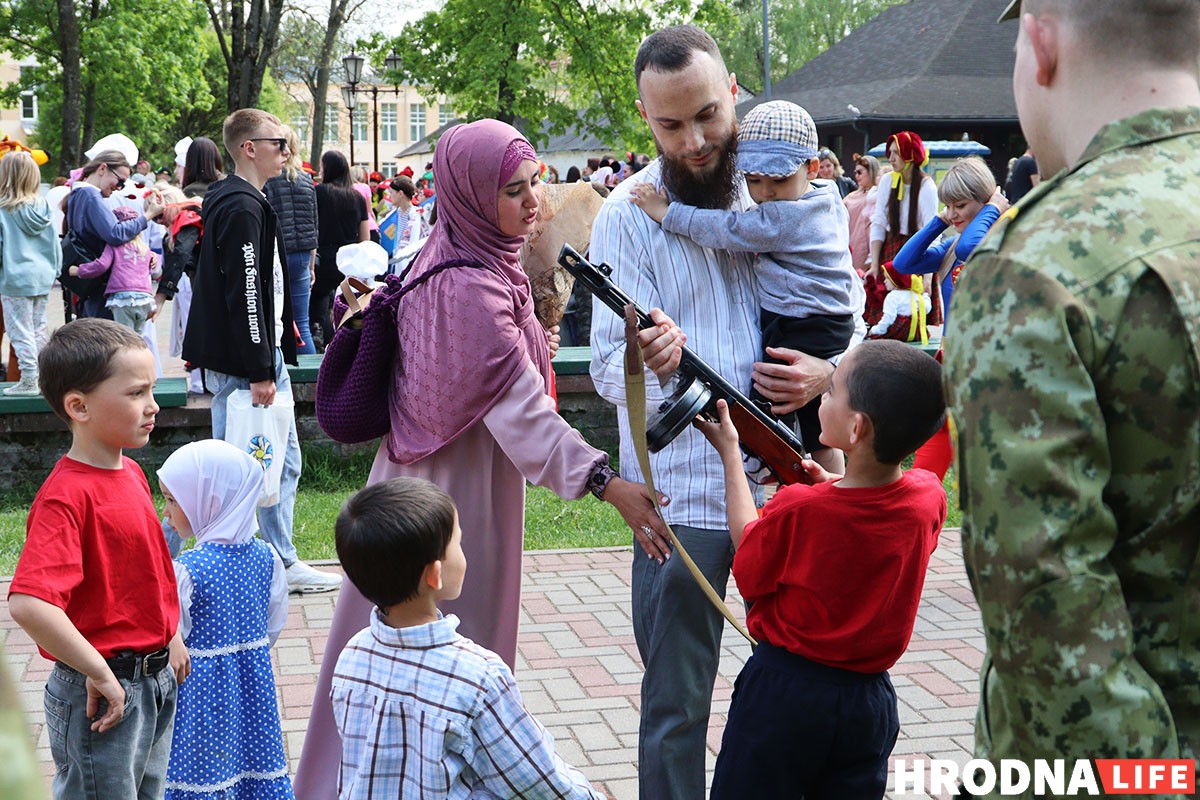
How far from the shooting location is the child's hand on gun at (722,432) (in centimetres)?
307

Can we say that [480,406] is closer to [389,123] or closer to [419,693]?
[419,693]

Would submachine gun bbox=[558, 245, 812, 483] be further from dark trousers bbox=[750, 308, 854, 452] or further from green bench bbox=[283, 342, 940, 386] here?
green bench bbox=[283, 342, 940, 386]

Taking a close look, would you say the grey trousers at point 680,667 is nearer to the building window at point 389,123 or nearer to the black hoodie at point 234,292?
the black hoodie at point 234,292

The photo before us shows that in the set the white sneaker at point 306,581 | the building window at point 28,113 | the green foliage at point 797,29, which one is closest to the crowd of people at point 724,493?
the white sneaker at point 306,581

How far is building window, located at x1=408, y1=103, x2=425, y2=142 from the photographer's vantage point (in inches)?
4380

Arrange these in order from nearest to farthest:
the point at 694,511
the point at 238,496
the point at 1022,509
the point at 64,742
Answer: the point at 1022,509 → the point at 64,742 → the point at 694,511 → the point at 238,496

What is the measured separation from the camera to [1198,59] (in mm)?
1672

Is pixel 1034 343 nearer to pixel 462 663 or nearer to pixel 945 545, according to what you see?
pixel 462 663

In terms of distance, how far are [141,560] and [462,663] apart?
3.37 feet

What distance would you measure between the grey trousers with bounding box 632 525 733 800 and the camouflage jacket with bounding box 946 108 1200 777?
170cm

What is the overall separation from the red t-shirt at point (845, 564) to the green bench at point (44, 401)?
19.5ft

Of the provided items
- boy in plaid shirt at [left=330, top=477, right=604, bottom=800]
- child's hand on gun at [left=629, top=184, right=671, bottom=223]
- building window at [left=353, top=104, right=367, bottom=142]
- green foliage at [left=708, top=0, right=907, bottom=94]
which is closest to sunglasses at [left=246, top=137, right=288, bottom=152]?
child's hand on gun at [left=629, top=184, right=671, bottom=223]

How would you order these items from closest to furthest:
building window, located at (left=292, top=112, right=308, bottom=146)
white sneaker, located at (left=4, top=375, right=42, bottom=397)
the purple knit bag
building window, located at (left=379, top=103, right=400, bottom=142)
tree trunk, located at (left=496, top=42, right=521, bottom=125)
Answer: the purple knit bag
white sneaker, located at (left=4, top=375, right=42, bottom=397)
tree trunk, located at (left=496, top=42, right=521, bottom=125)
building window, located at (left=292, top=112, right=308, bottom=146)
building window, located at (left=379, top=103, right=400, bottom=142)

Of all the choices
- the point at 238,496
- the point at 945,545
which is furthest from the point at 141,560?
the point at 945,545
